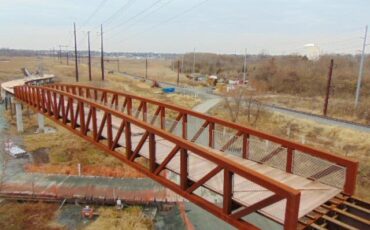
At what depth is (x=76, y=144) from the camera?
2691cm

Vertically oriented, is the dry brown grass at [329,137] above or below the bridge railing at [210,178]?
below

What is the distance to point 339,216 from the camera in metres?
7.02

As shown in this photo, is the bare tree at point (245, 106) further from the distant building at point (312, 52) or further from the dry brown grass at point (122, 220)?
the distant building at point (312, 52)

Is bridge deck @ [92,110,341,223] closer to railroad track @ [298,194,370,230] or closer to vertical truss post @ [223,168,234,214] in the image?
railroad track @ [298,194,370,230]

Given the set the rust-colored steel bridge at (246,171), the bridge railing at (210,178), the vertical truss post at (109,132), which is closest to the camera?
the bridge railing at (210,178)

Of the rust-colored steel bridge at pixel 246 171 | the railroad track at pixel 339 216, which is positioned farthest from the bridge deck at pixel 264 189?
the railroad track at pixel 339 216

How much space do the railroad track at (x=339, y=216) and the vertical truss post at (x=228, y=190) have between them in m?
1.49

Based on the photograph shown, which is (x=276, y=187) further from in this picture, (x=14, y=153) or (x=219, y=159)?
(x=14, y=153)

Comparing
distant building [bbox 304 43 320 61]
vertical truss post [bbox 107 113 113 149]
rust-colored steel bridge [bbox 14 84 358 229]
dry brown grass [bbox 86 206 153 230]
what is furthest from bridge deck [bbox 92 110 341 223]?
distant building [bbox 304 43 320 61]

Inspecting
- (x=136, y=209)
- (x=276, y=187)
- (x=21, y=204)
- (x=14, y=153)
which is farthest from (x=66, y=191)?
(x=276, y=187)

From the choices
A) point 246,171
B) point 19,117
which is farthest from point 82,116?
point 19,117

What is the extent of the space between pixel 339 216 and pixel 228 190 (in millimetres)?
2545

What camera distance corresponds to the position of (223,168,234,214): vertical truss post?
6656mm

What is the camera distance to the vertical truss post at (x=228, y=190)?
21.8ft
